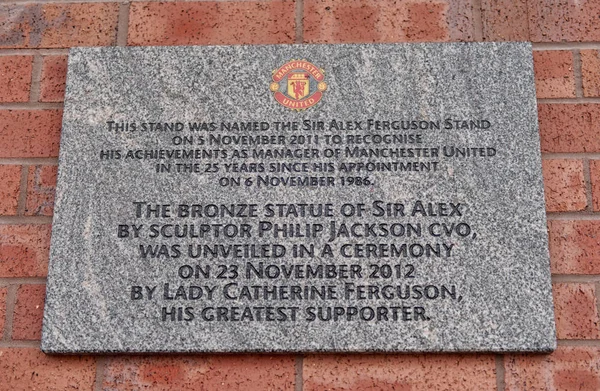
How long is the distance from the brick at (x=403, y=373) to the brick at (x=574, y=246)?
33 centimetres

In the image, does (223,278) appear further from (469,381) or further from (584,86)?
(584,86)

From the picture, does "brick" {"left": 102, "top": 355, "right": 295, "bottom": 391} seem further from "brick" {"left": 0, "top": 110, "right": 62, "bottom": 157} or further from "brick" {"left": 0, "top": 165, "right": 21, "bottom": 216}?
"brick" {"left": 0, "top": 110, "right": 62, "bottom": 157}

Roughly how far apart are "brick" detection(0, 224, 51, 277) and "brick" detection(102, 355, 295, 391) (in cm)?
37

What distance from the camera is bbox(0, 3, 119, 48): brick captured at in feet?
7.29

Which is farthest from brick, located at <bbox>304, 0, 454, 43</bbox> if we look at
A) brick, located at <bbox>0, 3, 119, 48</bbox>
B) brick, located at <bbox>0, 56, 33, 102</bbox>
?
brick, located at <bbox>0, 56, 33, 102</bbox>

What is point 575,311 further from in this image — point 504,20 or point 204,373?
point 204,373

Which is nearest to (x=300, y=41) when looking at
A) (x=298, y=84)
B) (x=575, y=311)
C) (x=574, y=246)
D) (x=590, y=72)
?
(x=298, y=84)

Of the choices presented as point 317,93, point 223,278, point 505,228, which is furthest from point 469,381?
point 317,93

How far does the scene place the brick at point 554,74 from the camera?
6.88ft

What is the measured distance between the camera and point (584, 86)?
6.89 ft

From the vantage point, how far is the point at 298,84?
206 centimetres

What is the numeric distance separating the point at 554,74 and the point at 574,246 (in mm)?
514

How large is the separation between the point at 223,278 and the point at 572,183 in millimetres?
994

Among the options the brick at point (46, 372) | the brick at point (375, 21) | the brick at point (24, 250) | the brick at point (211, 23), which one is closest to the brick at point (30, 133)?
the brick at point (24, 250)
